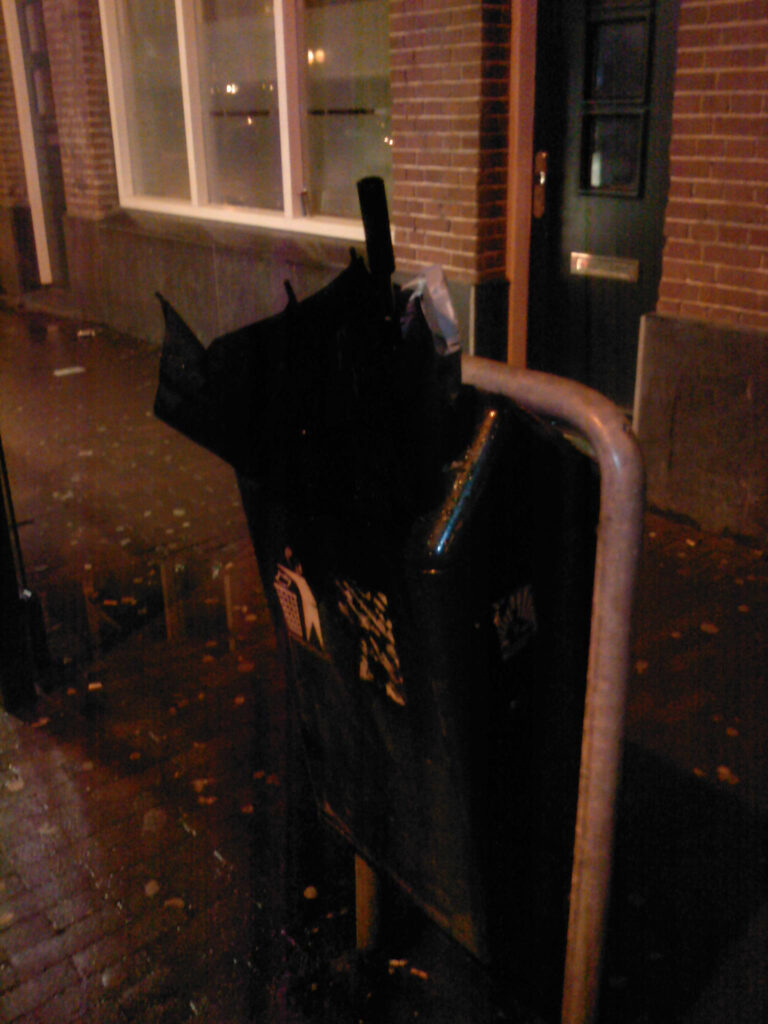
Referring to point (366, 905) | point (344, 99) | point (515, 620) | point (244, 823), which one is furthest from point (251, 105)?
point (515, 620)

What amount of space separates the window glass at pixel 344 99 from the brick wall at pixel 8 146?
18.5 feet

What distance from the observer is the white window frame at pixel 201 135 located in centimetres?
720

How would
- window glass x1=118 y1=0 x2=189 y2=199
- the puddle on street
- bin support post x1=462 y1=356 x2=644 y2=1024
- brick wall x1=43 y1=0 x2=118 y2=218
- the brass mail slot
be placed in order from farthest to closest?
brick wall x1=43 y1=0 x2=118 y2=218 → window glass x1=118 y1=0 x2=189 y2=199 → the brass mail slot → the puddle on street → bin support post x1=462 y1=356 x2=644 y2=1024

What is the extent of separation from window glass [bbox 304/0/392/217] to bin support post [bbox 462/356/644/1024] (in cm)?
556

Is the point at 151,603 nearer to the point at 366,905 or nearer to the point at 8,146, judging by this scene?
the point at 366,905

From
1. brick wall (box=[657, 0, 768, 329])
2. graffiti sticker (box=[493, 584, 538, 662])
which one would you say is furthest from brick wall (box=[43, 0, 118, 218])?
graffiti sticker (box=[493, 584, 538, 662])

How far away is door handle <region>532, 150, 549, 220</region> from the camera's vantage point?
5.67 metres

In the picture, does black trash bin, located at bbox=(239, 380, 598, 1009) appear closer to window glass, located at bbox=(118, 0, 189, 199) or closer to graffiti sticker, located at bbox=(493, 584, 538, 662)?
graffiti sticker, located at bbox=(493, 584, 538, 662)

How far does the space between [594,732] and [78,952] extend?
1626mm

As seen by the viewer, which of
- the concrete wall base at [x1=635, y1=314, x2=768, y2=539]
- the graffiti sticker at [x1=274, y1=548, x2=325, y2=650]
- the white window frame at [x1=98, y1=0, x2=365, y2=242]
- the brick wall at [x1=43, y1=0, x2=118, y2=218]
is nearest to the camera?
the graffiti sticker at [x1=274, y1=548, x2=325, y2=650]

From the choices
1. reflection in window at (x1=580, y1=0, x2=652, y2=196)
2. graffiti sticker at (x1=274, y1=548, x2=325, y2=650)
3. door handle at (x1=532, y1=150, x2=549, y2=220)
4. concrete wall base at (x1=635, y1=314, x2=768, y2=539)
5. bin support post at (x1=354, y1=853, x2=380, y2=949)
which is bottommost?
bin support post at (x1=354, y1=853, x2=380, y2=949)

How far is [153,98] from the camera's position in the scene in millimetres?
9344

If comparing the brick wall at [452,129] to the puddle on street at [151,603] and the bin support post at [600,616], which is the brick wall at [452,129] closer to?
the puddle on street at [151,603]

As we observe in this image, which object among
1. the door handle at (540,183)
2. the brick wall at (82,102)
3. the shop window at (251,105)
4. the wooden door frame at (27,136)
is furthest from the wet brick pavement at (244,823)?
the wooden door frame at (27,136)
